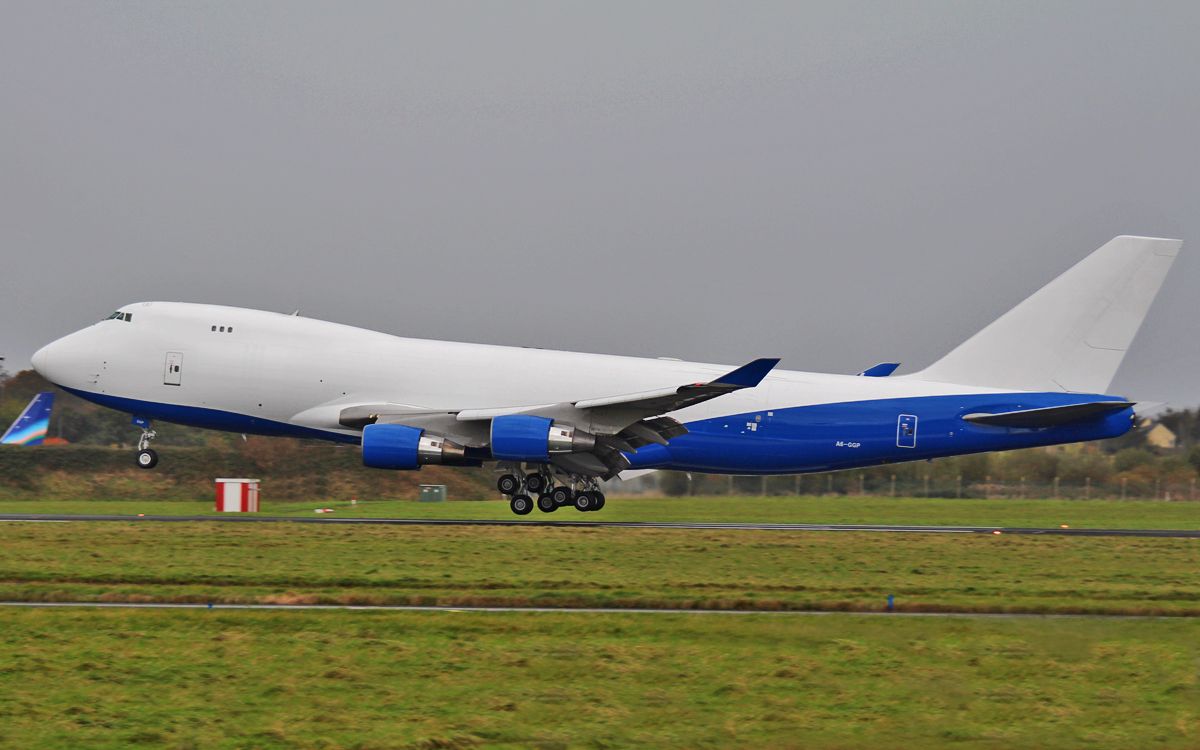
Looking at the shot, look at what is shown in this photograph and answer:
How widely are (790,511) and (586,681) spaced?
2649 cm

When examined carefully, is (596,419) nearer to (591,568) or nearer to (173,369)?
(591,568)

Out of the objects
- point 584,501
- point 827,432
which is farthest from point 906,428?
point 584,501

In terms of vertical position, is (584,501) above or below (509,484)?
below

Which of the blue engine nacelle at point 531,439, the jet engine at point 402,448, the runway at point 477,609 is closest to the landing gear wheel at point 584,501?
the blue engine nacelle at point 531,439

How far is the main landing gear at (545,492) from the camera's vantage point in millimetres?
30891

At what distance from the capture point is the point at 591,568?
20250mm

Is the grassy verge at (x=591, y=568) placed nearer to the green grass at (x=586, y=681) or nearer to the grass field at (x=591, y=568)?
the grass field at (x=591, y=568)

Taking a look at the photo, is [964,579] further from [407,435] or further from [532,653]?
[407,435]

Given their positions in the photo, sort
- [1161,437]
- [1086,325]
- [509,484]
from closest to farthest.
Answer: [509,484], [1086,325], [1161,437]

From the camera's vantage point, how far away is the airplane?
101ft

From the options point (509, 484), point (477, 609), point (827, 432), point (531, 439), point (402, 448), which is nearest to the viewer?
point (477, 609)

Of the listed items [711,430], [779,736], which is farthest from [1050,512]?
[779,736]

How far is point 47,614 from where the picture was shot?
47.3 ft

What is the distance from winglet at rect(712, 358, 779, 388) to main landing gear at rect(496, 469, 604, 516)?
519cm
